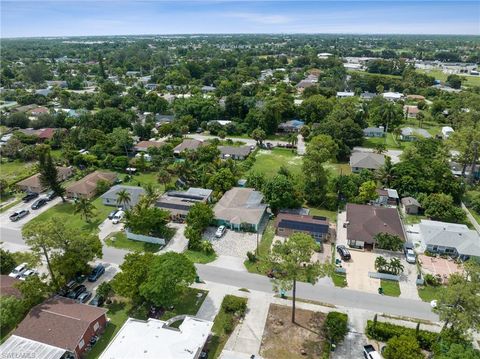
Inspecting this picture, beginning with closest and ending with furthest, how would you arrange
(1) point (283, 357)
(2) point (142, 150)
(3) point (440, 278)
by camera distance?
(1) point (283, 357) → (3) point (440, 278) → (2) point (142, 150)

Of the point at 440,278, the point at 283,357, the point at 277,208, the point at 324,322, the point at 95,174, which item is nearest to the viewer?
the point at 283,357

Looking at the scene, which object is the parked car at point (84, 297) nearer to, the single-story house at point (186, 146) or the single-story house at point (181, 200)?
the single-story house at point (181, 200)

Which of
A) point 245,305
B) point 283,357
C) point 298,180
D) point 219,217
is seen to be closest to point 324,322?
point 283,357

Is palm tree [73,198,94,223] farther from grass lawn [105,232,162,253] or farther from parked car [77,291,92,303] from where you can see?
parked car [77,291,92,303]

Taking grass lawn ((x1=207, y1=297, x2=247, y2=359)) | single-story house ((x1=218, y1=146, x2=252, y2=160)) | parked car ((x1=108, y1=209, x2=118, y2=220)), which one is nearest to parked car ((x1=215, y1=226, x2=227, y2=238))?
grass lawn ((x1=207, y1=297, x2=247, y2=359))

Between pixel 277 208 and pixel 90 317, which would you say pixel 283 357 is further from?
pixel 277 208
